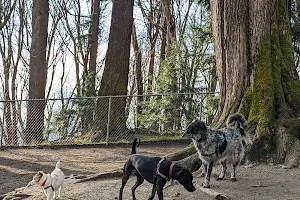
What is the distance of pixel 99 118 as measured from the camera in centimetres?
1445

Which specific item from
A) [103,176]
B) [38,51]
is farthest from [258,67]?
[38,51]

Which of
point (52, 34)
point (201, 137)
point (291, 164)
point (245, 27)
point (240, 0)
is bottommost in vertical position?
point (291, 164)

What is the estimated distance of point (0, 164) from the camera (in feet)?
35.6

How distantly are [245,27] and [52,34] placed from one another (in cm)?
2365

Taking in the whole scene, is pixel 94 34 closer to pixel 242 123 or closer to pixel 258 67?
pixel 258 67

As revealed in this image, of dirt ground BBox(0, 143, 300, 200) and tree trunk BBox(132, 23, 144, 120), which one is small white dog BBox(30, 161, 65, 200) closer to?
dirt ground BBox(0, 143, 300, 200)

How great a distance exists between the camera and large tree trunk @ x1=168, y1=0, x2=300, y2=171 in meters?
7.39

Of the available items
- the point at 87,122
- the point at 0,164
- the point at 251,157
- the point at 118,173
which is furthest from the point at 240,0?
the point at 87,122

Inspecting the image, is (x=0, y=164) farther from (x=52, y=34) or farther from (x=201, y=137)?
(x=52, y=34)

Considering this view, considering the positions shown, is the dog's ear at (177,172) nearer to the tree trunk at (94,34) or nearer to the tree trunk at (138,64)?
the tree trunk at (94,34)

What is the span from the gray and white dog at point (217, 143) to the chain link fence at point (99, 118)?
805 cm

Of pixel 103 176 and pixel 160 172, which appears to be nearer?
pixel 160 172

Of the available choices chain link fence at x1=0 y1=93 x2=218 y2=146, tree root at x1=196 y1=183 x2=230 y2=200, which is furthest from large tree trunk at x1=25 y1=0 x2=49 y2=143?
tree root at x1=196 y1=183 x2=230 y2=200

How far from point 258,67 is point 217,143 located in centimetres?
237
